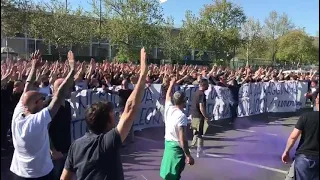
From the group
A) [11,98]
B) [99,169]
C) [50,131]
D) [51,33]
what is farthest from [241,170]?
[51,33]

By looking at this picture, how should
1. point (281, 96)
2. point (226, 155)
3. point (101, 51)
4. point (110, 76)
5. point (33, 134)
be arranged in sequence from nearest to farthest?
point (33, 134), point (226, 155), point (110, 76), point (281, 96), point (101, 51)

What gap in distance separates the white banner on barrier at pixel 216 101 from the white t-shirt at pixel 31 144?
346 centimetres

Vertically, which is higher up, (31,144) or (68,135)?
(31,144)

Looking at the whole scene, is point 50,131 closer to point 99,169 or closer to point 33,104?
point 33,104

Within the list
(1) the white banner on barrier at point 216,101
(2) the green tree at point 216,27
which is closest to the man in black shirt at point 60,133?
(1) the white banner on barrier at point 216,101

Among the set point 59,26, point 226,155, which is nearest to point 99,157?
point 226,155

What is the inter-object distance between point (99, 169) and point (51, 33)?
90.3ft

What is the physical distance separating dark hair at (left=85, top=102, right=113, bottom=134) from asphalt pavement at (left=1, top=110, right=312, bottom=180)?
196 centimetres

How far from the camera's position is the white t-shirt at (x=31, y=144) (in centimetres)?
351

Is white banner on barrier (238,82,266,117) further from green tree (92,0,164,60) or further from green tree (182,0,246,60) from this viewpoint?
green tree (182,0,246,60)

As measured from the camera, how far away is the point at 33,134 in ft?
11.5

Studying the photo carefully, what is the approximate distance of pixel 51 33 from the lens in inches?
1143

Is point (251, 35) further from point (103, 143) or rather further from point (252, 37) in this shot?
point (103, 143)

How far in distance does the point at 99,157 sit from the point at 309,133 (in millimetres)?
2521
